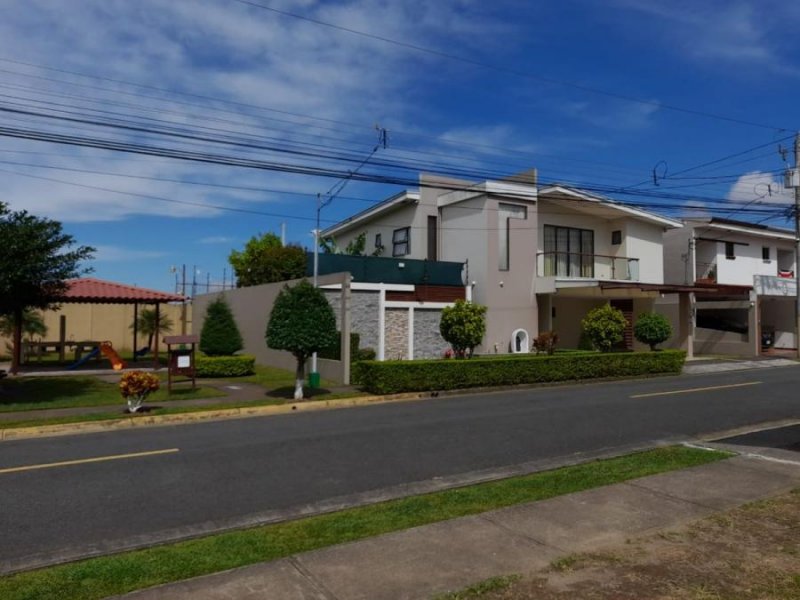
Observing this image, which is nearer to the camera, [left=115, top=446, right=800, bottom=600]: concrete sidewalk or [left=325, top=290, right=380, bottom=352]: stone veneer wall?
[left=115, top=446, right=800, bottom=600]: concrete sidewalk

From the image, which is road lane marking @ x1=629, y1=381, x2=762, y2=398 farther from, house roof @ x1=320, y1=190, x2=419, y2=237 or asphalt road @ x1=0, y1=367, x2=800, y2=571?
house roof @ x1=320, y1=190, x2=419, y2=237

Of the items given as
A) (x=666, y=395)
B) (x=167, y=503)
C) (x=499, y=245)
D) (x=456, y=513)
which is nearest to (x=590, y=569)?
(x=456, y=513)

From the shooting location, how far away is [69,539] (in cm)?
559

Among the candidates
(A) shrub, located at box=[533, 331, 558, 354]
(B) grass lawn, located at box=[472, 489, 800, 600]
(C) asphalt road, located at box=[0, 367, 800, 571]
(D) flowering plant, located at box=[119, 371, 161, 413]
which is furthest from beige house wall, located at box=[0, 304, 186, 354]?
(B) grass lawn, located at box=[472, 489, 800, 600]

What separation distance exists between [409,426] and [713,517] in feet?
20.5

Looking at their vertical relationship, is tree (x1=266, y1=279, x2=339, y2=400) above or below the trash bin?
above

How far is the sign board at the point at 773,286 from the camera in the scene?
30734 mm

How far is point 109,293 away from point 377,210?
12.9 m

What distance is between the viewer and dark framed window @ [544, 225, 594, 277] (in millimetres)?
27058

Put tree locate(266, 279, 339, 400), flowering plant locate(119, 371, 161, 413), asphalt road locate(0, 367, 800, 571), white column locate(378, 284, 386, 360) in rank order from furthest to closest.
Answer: white column locate(378, 284, 386, 360)
tree locate(266, 279, 339, 400)
flowering plant locate(119, 371, 161, 413)
asphalt road locate(0, 367, 800, 571)

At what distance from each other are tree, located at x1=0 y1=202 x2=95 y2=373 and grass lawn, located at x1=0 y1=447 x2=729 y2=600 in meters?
11.2

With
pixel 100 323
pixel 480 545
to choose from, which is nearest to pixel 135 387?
pixel 480 545

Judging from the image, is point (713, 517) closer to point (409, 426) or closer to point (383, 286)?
point (409, 426)

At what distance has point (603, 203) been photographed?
26625 millimetres
